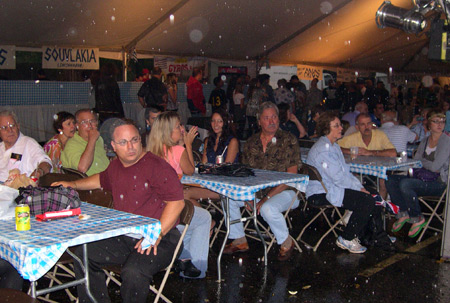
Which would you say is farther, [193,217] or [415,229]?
[415,229]

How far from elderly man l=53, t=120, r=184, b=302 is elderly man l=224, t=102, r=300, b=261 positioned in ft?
5.66

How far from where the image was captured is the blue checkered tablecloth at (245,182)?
4.43 m

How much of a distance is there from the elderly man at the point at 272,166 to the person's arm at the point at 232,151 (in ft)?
0.46

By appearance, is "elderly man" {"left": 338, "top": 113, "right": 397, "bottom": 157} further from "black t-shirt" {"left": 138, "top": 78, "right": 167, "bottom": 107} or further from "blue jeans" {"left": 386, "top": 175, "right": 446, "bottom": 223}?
"black t-shirt" {"left": 138, "top": 78, "right": 167, "bottom": 107}

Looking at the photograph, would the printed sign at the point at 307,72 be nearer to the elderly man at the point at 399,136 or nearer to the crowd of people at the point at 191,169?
the crowd of people at the point at 191,169

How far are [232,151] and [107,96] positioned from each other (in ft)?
15.6

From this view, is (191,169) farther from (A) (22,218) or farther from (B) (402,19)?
(B) (402,19)

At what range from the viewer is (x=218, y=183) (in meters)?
4.64

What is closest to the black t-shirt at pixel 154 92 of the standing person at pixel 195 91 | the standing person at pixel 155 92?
the standing person at pixel 155 92

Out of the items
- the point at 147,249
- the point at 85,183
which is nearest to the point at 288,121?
the point at 85,183

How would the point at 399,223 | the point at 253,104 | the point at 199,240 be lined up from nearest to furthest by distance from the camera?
1. the point at 199,240
2. the point at 399,223
3. the point at 253,104

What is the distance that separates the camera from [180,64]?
14438 millimetres

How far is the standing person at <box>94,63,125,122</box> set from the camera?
9617 mm

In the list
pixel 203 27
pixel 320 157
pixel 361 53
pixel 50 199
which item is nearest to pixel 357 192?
pixel 320 157
